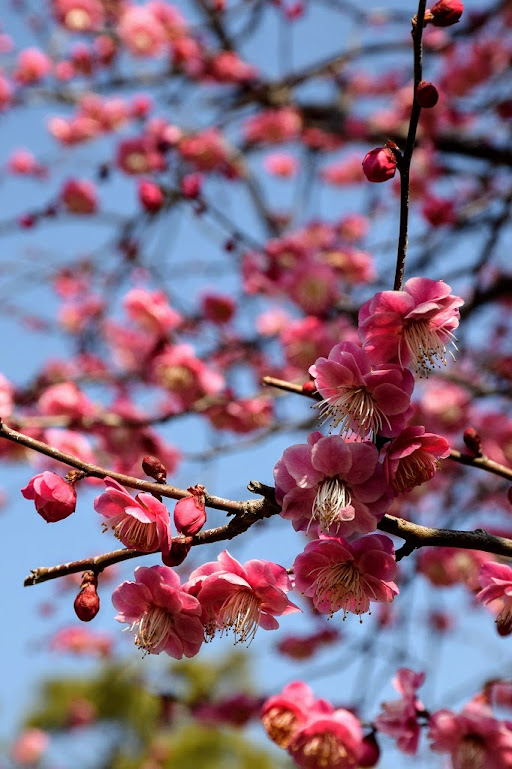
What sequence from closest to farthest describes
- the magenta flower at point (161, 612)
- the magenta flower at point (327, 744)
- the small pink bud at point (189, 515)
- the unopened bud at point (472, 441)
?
the small pink bud at point (189, 515), the magenta flower at point (161, 612), the unopened bud at point (472, 441), the magenta flower at point (327, 744)

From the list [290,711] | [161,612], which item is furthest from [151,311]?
[161,612]

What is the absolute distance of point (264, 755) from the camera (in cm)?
1291

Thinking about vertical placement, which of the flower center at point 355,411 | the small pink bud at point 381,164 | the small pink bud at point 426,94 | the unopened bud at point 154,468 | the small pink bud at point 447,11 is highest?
the small pink bud at point 447,11

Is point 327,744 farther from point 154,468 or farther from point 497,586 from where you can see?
point 154,468

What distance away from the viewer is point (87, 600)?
1.06 m

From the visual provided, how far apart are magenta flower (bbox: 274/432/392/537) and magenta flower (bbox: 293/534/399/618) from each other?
0.04m

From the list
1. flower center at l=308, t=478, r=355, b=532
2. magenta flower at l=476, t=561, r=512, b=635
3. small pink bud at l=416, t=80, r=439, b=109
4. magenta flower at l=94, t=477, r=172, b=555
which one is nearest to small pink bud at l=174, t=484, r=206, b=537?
magenta flower at l=94, t=477, r=172, b=555

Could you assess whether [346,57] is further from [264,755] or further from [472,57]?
[264,755]

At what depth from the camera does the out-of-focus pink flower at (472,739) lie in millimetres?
1438

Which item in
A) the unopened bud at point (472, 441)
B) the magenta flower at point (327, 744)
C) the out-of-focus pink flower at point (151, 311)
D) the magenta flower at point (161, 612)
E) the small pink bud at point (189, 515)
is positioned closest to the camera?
the small pink bud at point (189, 515)

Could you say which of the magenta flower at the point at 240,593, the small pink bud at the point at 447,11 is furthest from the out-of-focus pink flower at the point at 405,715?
the small pink bud at the point at 447,11

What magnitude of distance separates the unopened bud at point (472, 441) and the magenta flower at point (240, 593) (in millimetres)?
403

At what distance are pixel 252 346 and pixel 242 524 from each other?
2.67 metres

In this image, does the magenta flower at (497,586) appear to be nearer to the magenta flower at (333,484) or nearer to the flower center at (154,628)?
the magenta flower at (333,484)
